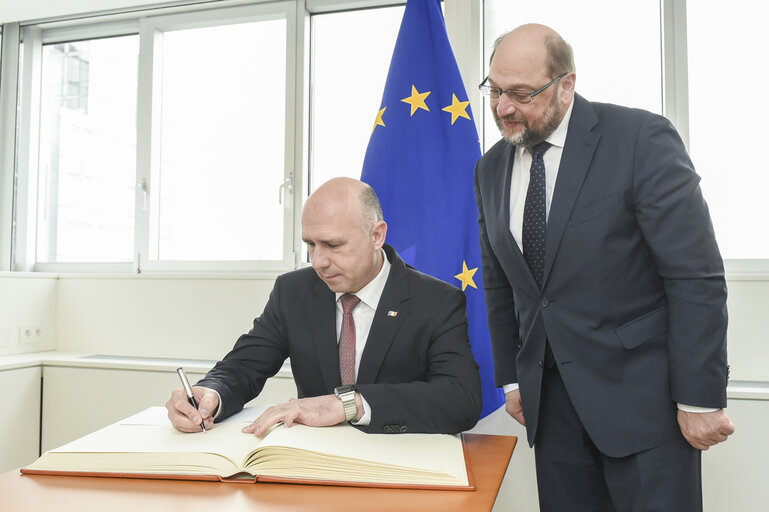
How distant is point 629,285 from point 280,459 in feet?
2.64

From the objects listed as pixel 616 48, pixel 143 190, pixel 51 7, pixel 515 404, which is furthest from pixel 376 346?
pixel 51 7

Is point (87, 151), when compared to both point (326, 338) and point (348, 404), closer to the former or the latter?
point (326, 338)

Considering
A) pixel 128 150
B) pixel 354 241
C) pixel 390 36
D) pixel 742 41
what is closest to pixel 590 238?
pixel 354 241

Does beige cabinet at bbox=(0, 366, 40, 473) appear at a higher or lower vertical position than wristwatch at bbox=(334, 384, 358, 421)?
lower

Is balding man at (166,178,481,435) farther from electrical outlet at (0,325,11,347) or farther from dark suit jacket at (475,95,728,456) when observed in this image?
electrical outlet at (0,325,11,347)

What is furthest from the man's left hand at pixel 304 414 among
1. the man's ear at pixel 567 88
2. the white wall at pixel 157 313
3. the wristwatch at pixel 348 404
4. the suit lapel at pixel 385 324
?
the white wall at pixel 157 313

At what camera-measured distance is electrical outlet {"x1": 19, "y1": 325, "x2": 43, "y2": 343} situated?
3227 millimetres

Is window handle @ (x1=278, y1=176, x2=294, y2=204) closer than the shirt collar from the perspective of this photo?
No

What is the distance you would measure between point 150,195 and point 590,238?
2804mm

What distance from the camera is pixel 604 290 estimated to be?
1327 millimetres

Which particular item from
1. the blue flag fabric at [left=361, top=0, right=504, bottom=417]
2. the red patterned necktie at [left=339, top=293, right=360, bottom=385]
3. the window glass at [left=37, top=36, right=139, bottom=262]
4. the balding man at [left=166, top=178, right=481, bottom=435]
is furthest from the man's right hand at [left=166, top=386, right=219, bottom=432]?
the window glass at [left=37, top=36, right=139, bottom=262]

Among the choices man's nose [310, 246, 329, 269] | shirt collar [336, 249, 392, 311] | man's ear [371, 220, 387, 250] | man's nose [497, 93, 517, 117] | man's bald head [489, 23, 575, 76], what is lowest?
shirt collar [336, 249, 392, 311]

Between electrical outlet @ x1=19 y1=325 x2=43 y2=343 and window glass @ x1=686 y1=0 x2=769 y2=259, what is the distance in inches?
132

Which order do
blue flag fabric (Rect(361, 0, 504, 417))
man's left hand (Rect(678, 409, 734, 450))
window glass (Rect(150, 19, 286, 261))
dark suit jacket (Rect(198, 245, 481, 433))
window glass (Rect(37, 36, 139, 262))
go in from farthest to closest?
window glass (Rect(37, 36, 139, 262)) < window glass (Rect(150, 19, 286, 261)) < blue flag fabric (Rect(361, 0, 504, 417)) < dark suit jacket (Rect(198, 245, 481, 433)) < man's left hand (Rect(678, 409, 734, 450))
